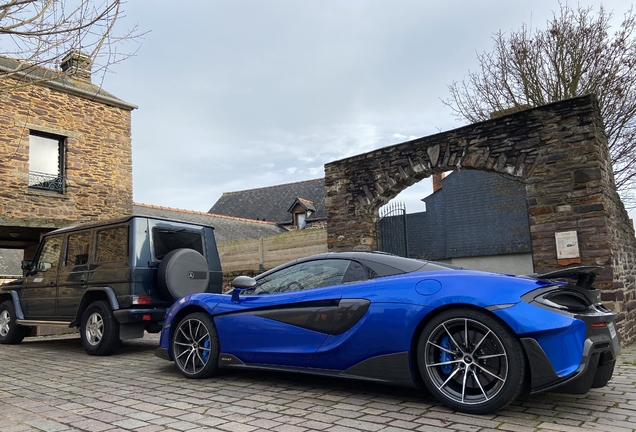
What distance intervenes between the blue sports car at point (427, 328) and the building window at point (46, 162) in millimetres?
12715

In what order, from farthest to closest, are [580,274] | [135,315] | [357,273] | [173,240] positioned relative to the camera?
[173,240]
[135,315]
[357,273]
[580,274]

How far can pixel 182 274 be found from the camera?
6855 mm

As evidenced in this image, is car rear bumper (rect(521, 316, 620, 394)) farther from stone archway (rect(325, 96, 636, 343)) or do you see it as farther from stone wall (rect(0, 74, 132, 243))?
stone wall (rect(0, 74, 132, 243))

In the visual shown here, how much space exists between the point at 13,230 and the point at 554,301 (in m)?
15.4

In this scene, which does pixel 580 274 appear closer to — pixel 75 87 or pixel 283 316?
pixel 283 316

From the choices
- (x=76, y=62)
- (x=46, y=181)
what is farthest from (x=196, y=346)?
(x=46, y=181)

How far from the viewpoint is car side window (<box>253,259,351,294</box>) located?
14.6 ft

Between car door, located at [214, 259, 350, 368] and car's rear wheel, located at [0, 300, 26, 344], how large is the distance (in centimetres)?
590

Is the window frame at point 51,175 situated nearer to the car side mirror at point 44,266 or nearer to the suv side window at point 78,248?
the car side mirror at point 44,266

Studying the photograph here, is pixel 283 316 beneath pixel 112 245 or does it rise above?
beneath

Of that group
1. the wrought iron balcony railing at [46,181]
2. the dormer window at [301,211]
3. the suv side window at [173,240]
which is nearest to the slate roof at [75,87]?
the wrought iron balcony railing at [46,181]

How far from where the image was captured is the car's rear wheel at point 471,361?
3.28 m

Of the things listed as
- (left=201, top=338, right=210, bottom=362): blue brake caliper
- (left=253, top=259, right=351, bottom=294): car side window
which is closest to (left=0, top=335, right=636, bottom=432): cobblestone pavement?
(left=201, top=338, right=210, bottom=362): blue brake caliper

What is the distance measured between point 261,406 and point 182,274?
3.43 metres
